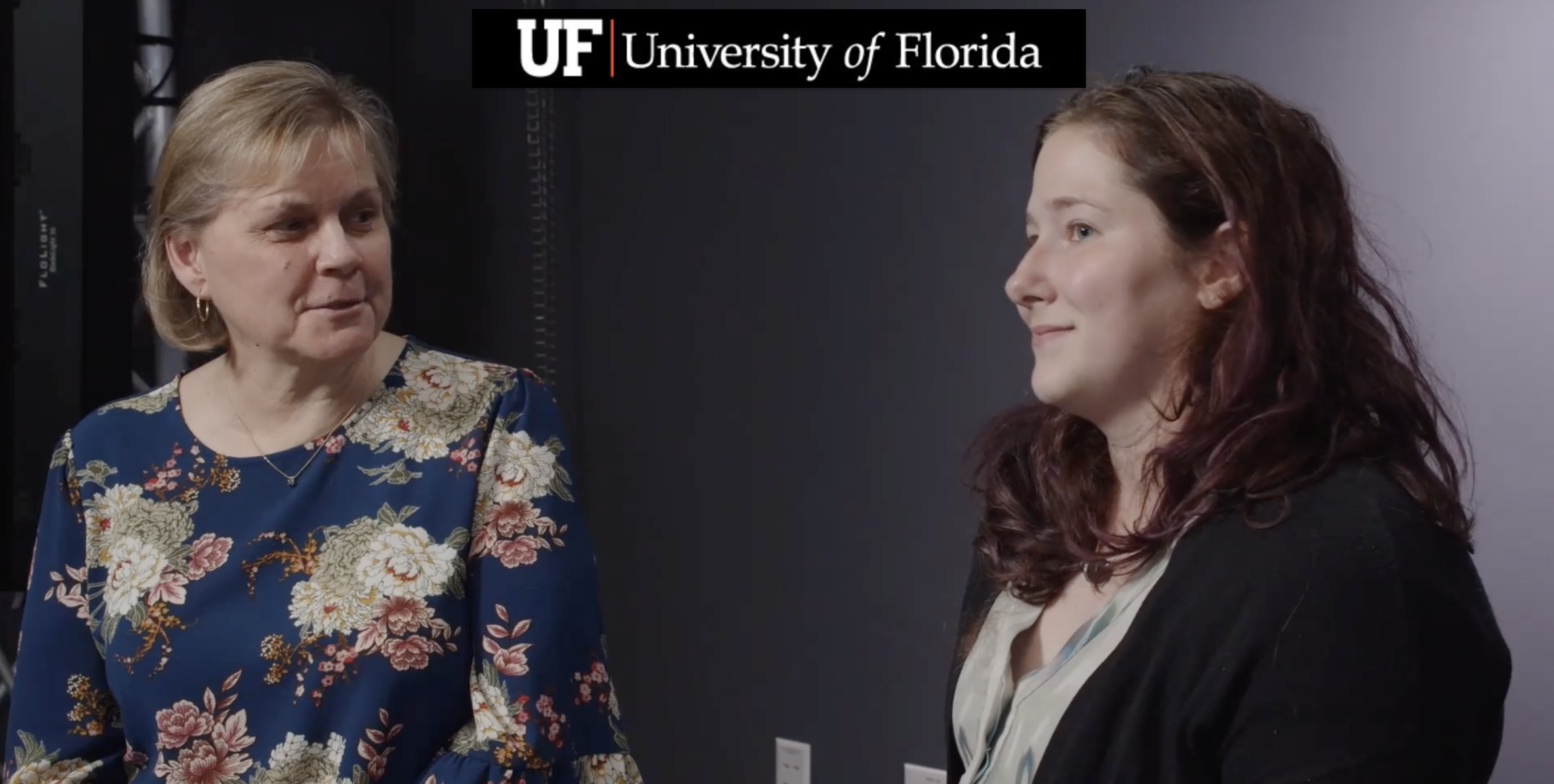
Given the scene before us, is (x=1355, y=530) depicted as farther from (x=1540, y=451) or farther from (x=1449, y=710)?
(x=1540, y=451)

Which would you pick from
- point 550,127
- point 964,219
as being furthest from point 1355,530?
point 550,127

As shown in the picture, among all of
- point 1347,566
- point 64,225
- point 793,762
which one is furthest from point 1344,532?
point 64,225

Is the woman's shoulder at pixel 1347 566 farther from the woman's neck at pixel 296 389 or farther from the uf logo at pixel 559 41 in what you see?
the uf logo at pixel 559 41

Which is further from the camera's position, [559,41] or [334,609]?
[559,41]

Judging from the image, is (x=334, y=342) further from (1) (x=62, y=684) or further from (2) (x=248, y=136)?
(1) (x=62, y=684)

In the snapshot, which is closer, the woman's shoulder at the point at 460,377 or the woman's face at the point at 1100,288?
the woman's face at the point at 1100,288

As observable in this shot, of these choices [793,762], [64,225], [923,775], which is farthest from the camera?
[793,762]

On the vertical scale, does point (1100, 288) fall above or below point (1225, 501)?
above

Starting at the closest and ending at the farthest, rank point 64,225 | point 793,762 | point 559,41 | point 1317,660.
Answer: point 1317,660, point 64,225, point 793,762, point 559,41

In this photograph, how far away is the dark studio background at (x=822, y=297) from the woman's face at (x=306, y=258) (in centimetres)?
79

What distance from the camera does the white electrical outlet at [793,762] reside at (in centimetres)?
234

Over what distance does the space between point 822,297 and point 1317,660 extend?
1.40m

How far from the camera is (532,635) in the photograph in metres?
1.35

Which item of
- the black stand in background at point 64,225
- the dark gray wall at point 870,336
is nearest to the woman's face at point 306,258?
the black stand in background at point 64,225
